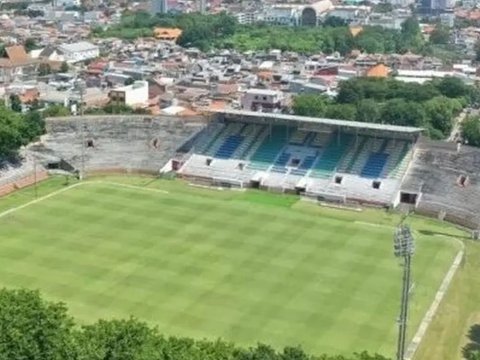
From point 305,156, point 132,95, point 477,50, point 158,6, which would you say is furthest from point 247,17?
point 305,156

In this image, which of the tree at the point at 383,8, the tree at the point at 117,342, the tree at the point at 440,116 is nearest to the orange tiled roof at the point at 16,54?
the tree at the point at 440,116

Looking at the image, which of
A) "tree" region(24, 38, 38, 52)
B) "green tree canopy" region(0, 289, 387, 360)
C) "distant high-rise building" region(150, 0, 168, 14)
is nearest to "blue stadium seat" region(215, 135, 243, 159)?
"green tree canopy" region(0, 289, 387, 360)

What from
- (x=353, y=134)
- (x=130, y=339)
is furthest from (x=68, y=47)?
(x=130, y=339)

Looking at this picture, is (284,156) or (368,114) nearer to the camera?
(284,156)

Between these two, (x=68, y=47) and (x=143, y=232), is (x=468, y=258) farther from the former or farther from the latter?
(x=68, y=47)

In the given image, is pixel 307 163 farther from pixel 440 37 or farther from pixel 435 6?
pixel 435 6

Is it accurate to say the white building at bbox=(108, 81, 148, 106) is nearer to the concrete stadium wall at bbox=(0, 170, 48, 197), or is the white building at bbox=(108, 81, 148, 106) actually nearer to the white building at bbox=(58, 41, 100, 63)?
the concrete stadium wall at bbox=(0, 170, 48, 197)

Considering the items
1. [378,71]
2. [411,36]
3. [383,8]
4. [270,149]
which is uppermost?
[383,8]
